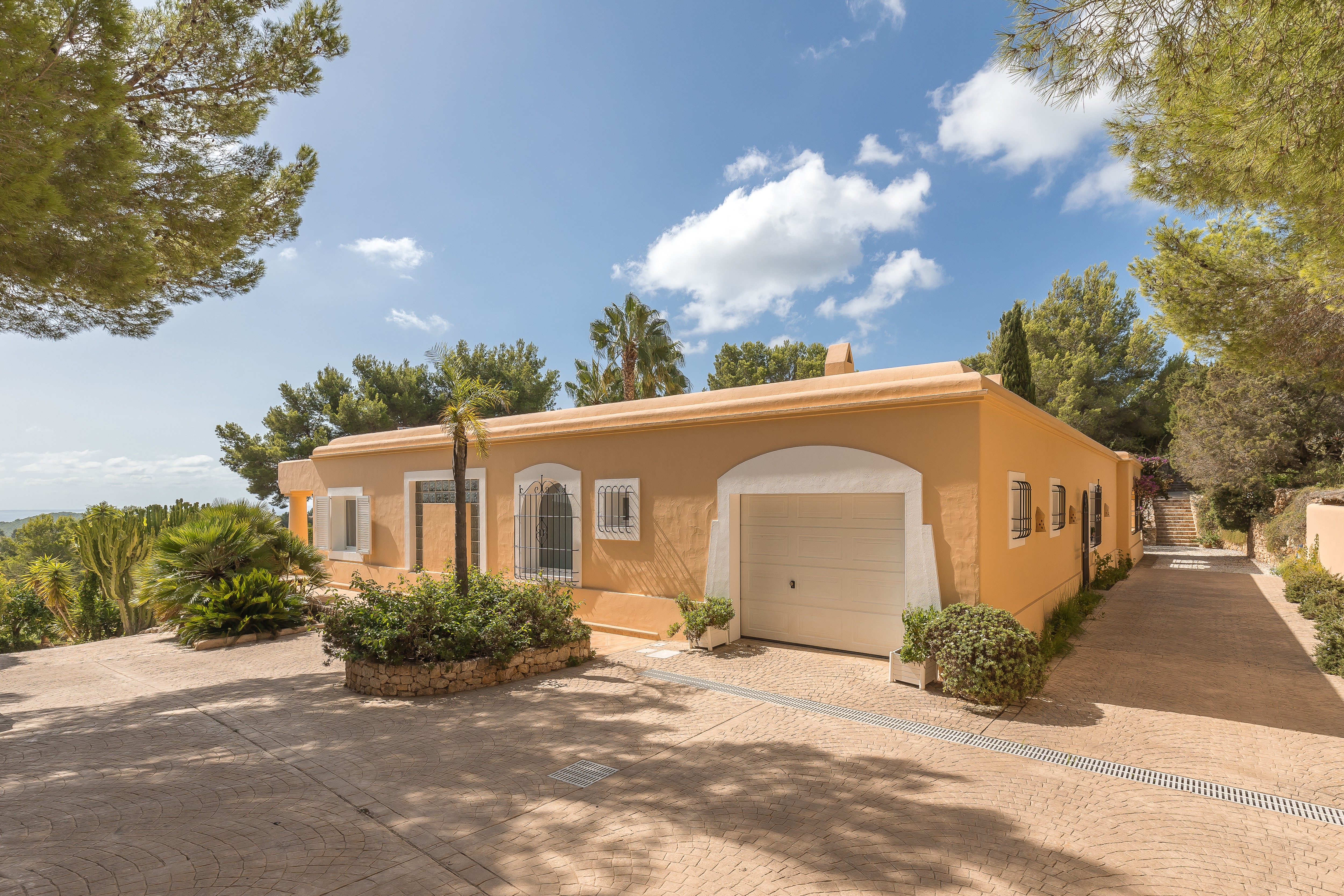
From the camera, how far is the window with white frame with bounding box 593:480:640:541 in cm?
949

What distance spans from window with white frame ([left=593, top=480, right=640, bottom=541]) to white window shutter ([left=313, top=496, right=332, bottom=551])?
8.63m

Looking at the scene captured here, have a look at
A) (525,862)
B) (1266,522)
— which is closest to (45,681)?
(525,862)

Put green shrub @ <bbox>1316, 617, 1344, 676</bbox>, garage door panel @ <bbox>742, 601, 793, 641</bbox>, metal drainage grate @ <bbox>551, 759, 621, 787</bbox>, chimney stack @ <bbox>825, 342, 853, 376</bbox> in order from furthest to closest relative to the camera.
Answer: chimney stack @ <bbox>825, 342, 853, 376</bbox>, garage door panel @ <bbox>742, 601, 793, 641</bbox>, green shrub @ <bbox>1316, 617, 1344, 676</bbox>, metal drainage grate @ <bbox>551, 759, 621, 787</bbox>

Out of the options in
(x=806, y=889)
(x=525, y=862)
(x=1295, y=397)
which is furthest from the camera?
(x=1295, y=397)

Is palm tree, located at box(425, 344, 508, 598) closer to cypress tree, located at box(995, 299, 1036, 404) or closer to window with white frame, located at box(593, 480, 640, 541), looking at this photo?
window with white frame, located at box(593, 480, 640, 541)

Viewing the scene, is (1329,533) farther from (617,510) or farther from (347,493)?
(347,493)

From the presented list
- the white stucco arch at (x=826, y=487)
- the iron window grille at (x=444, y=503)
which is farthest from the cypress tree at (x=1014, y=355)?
the iron window grille at (x=444, y=503)

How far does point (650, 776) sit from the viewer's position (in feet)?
14.9

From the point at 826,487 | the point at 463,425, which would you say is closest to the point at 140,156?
the point at 463,425

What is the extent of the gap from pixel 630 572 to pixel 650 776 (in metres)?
5.09

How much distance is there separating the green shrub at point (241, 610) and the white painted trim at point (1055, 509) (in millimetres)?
12337

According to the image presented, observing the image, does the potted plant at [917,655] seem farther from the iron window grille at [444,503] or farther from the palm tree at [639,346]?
the palm tree at [639,346]

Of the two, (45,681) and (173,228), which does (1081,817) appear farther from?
(45,681)

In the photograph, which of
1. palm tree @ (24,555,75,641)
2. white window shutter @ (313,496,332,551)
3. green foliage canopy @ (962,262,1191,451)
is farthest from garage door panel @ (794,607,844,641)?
green foliage canopy @ (962,262,1191,451)
